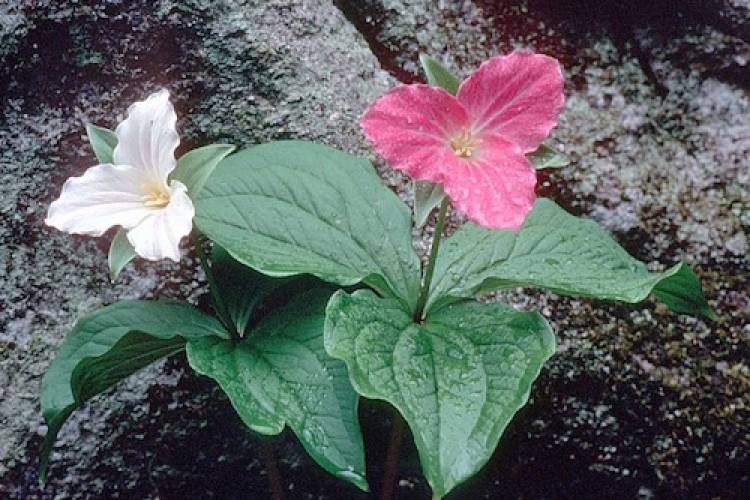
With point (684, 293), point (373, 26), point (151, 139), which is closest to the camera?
point (151, 139)

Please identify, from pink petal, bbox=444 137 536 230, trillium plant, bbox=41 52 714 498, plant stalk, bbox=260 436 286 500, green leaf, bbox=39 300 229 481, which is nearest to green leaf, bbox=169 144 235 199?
trillium plant, bbox=41 52 714 498

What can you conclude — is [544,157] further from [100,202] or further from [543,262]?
[100,202]

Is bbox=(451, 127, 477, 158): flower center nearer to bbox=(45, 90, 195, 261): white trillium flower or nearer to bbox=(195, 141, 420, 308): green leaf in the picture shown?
bbox=(195, 141, 420, 308): green leaf

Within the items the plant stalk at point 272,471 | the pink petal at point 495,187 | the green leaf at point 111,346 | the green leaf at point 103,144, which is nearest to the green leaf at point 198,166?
the green leaf at point 103,144

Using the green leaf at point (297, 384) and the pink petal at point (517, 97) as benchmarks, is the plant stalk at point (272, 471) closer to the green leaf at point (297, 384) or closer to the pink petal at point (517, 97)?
the green leaf at point (297, 384)

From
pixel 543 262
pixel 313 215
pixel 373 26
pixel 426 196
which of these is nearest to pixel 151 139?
pixel 313 215
